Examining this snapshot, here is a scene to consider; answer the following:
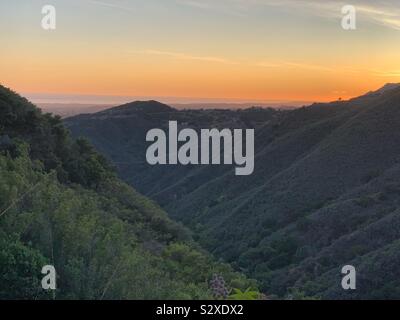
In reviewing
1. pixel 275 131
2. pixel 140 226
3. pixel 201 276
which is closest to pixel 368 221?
pixel 140 226

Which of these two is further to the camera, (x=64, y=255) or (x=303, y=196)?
(x=303, y=196)

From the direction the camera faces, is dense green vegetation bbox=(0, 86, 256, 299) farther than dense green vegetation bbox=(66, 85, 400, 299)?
No

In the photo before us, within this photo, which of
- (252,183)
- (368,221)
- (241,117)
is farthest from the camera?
(241,117)

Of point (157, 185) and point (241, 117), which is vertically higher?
point (241, 117)

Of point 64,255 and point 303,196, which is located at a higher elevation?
point 64,255

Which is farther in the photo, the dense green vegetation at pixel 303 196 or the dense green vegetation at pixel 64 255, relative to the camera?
the dense green vegetation at pixel 303 196

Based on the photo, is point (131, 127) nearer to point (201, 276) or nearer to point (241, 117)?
point (241, 117)

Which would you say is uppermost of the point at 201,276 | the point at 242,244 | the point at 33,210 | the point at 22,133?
→ the point at 22,133

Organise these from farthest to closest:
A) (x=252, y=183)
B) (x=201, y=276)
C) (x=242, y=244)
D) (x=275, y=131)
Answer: (x=275, y=131) → (x=252, y=183) → (x=242, y=244) → (x=201, y=276)
